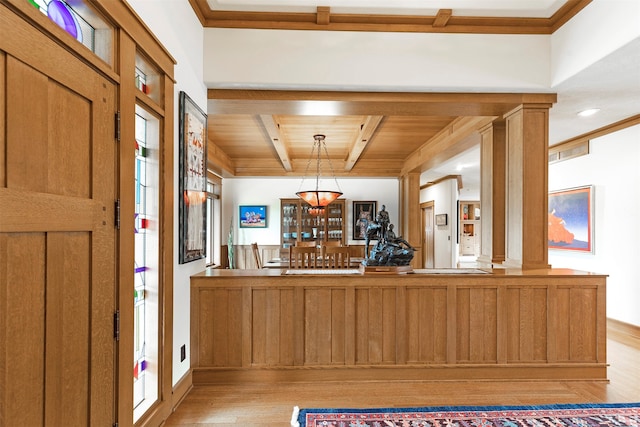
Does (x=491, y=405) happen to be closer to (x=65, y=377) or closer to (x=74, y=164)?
(x=65, y=377)

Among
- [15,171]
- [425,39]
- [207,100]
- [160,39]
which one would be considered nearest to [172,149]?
[160,39]

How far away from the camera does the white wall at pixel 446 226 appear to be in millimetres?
7770

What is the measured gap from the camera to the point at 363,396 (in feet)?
8.58

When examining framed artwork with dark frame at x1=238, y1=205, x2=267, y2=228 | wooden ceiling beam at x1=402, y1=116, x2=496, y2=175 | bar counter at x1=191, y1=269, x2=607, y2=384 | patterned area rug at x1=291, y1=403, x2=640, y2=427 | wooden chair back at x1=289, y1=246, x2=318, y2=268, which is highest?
wooden ceiling beam at x1=402, y1=116, x2=496, y2=175

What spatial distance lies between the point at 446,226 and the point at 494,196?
4.55m

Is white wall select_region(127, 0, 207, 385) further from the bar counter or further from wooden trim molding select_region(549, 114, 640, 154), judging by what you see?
wooden trim molding select_region(549, 114, 640, 154)

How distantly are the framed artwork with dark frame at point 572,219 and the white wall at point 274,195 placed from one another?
302 centimetres

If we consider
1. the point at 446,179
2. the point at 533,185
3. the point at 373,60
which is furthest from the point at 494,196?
the point at 446,179

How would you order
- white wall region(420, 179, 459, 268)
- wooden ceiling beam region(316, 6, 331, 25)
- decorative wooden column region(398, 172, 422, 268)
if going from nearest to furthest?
wooden ceiling beam region(316, 6, 331, 25) → decorative wooden column region(398, 172, 422, 268) → white wall region(420, 179, 459, 268)

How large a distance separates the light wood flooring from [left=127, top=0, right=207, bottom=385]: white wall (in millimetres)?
303

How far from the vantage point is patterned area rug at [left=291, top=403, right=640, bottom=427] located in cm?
224

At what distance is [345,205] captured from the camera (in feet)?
25.3

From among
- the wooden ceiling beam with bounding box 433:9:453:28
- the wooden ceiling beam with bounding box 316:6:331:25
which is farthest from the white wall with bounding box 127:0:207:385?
the wooden ceiling beam with bounding box 433:9:453:28

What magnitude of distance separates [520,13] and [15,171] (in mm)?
3360
